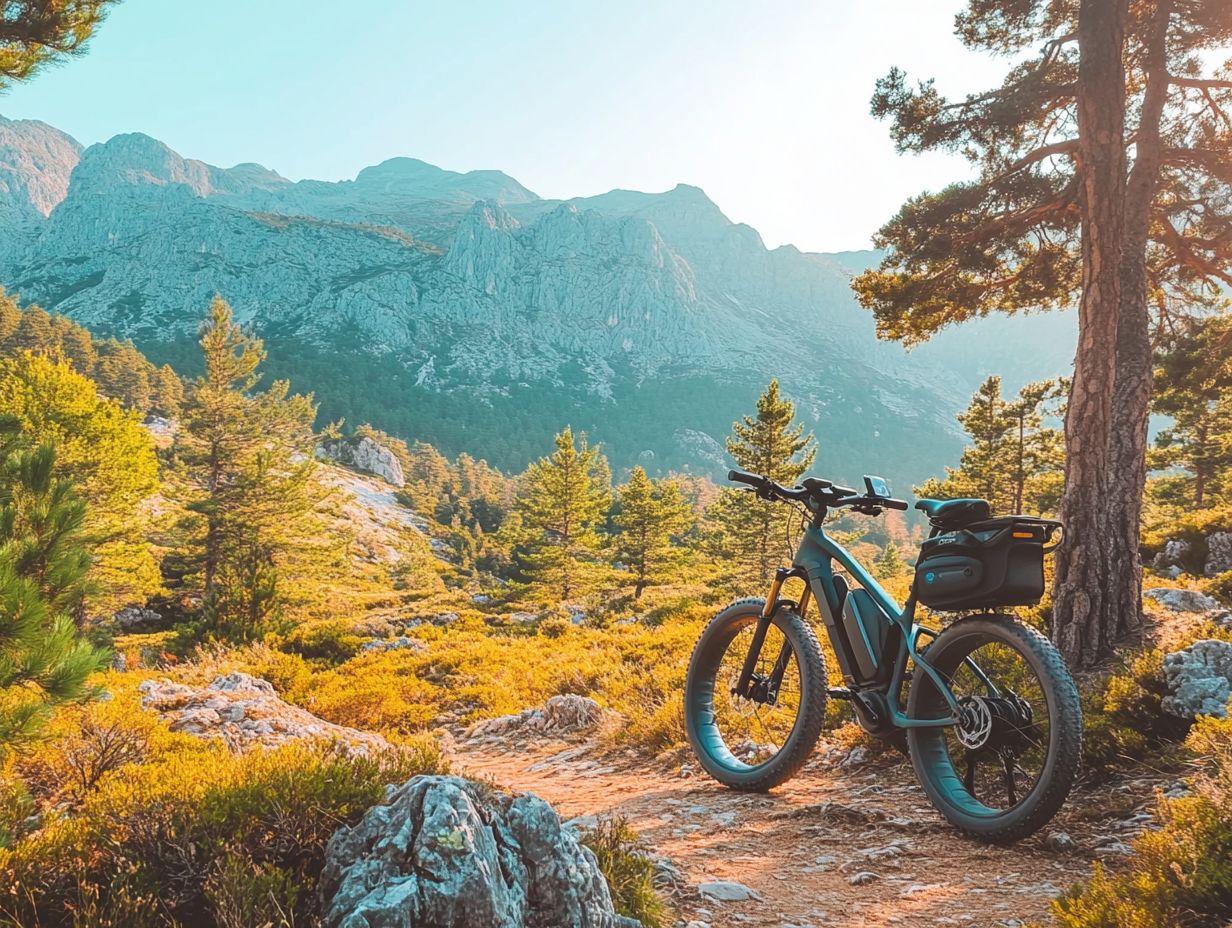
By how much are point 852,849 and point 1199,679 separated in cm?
273

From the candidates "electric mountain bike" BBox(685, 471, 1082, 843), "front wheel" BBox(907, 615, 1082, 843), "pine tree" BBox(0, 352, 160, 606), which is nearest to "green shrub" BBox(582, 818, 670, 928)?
"electric mountain bike" BBox(685, 471, 1082, 843)

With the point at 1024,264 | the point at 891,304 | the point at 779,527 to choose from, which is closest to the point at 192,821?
the point at 891,304

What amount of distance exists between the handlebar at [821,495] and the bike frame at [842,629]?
0.62 ft

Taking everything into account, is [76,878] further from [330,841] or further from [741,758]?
[741,758]

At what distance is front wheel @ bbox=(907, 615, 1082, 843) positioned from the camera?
10.1 ft

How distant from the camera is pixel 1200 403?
795 inches

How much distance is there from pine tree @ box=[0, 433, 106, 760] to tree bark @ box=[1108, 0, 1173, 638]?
27.0 ft

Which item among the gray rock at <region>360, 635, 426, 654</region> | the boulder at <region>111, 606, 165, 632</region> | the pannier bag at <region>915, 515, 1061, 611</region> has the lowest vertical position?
the boulder at <region>111, 606, 165, 632</region>

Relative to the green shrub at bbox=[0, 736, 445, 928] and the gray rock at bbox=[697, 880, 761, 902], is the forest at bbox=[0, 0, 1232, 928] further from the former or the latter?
the gray rock at bbox=[697, 880, 761, 902]

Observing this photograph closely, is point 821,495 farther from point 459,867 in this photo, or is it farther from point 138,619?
point 138,619

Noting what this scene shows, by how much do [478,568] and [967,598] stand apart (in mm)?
71506

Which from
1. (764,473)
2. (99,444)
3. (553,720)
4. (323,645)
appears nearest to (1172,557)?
(553,720)

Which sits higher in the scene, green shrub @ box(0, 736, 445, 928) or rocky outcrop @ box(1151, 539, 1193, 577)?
rocky outcrop @ box(1151, 539, 1193, 577)

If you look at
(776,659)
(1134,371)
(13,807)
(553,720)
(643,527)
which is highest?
(1134,371)
